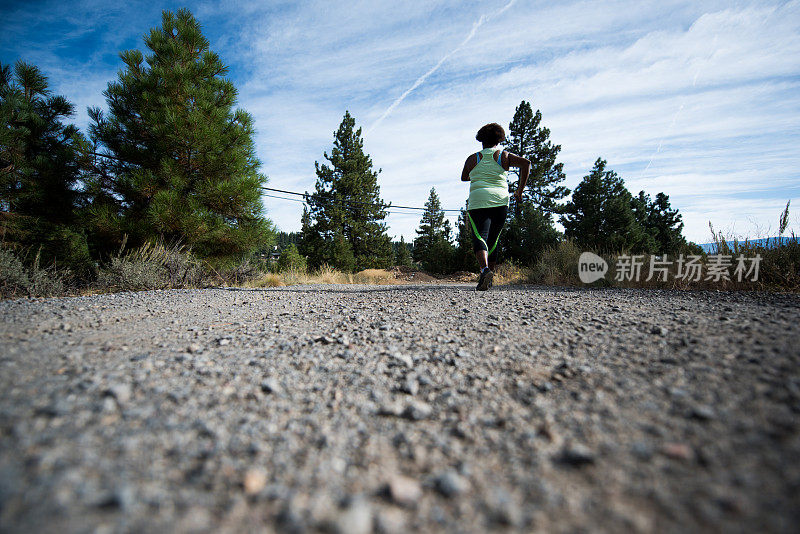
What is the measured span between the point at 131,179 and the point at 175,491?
787cm

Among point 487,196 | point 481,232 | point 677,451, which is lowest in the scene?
point 677,451

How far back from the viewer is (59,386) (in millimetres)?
1469

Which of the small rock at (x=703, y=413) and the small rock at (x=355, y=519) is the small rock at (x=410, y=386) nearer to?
the small rock at (x=355, y=519)

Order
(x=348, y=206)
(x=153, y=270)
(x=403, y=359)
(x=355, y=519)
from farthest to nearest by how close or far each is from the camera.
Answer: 1. (x=348, y=206)
2. (x=153, y=270)
3. (x=403, y=359)
4. (x=355, y=519)

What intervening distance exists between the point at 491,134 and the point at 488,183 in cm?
84

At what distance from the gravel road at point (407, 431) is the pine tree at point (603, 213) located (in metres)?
17.2

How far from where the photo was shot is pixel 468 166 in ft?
16.7

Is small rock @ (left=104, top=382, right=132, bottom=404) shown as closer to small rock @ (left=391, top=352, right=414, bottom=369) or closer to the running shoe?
small rock @ (left=391, top=352, right=414, bottom=369)

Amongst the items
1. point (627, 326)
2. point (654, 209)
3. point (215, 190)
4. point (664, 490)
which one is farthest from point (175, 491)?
point (654, 209)

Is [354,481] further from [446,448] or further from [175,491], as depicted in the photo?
[175,491]

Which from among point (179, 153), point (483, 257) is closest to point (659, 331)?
point (483, 257)

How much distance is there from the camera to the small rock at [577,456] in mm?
1003

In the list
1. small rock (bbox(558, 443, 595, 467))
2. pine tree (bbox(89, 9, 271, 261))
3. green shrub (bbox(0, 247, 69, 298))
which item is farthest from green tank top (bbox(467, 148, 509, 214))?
green shrub (bbox(0, 247, 69, 298))

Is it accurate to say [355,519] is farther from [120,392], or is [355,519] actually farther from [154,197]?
[154,197]
